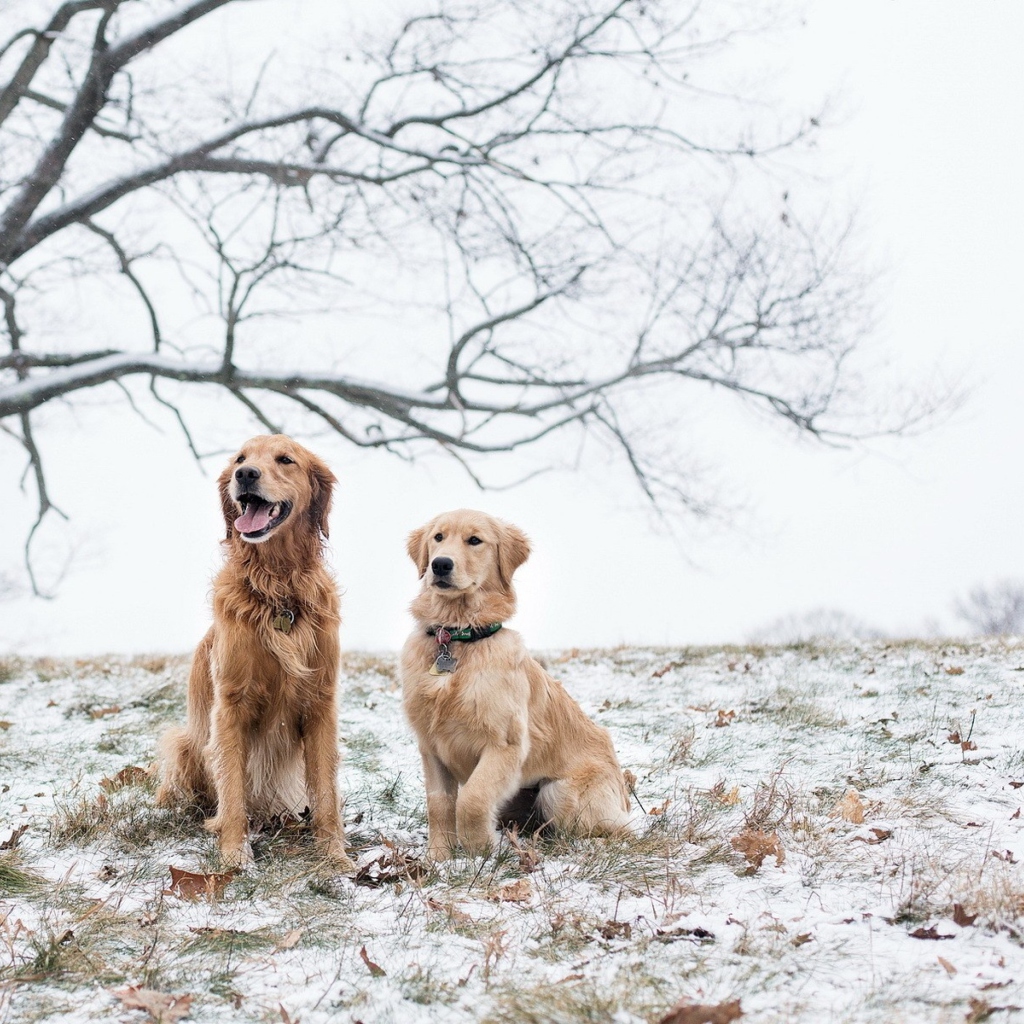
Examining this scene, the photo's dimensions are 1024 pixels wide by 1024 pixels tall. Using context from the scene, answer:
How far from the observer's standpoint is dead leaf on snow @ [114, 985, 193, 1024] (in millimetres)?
2245

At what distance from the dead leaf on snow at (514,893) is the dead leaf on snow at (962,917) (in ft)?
3.97

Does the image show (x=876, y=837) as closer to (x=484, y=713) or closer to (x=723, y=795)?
(x=723, y=795)

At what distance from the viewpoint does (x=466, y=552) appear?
4.12 m

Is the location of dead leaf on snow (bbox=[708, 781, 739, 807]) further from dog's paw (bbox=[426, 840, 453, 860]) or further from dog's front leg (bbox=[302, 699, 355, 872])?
dog's front leg (bbox=[302, 699, 355, 872])

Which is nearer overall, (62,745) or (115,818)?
(115,818)

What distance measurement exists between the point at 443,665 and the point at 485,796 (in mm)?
550

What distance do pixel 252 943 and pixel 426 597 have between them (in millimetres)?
1762

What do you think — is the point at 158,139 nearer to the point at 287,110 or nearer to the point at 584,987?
the point at 287,110

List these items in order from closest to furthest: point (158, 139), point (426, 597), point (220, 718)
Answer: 1. point (220, 718)
2. point (426, 597)
3. point (158, 139)

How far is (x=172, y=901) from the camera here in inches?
121

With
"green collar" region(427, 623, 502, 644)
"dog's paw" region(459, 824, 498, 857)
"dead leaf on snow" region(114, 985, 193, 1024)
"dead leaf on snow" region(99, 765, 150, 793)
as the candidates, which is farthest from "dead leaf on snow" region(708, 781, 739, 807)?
"dead leaf on snow" region(99, 765, 150, 793)

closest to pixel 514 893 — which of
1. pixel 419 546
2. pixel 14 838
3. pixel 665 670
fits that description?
pixel 419 546

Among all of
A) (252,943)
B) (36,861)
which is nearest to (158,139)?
(36,861)

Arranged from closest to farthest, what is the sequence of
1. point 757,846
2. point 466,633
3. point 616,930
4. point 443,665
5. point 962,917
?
1. point 962,917
2. point 616,930
3. point 757,846
4. point 443,665
5. point 466,633
